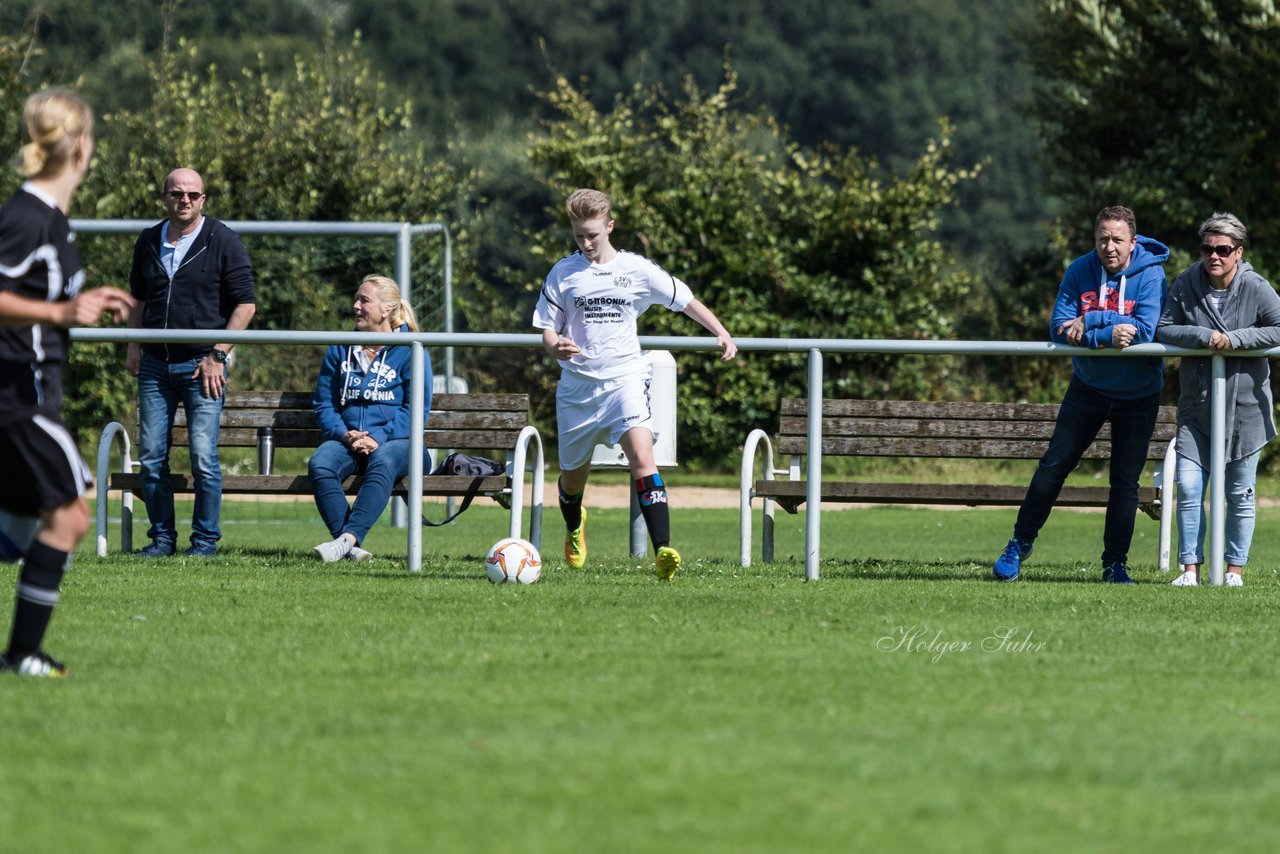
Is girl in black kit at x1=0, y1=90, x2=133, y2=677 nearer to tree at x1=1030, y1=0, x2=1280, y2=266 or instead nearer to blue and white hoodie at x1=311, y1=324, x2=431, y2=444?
blue and white hoodie at x1=311, y1=324, x2=431, y2=444

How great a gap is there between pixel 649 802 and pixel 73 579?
16.8 feet

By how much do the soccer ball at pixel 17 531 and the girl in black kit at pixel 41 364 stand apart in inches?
2.4

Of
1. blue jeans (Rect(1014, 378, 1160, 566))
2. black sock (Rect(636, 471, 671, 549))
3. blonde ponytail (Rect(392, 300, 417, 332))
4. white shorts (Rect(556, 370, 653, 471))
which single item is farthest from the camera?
blonde ponytail (Rect(392, 300, 417, 332))

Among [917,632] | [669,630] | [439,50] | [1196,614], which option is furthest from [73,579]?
[439,50]

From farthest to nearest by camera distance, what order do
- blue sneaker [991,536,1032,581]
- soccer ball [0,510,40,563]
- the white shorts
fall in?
blue sneaker [991,536,1032,581], the white shorts, soccer ball [0,510,40,563]

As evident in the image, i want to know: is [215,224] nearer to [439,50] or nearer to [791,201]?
[791,201]

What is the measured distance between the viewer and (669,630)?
6566mm

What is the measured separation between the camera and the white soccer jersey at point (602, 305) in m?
8.58

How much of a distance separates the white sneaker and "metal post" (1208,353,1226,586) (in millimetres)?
4337

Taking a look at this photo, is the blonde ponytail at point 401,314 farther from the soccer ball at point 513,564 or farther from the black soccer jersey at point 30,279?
the black soccer jersey at point 30,279

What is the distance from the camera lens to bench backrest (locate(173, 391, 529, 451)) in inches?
396

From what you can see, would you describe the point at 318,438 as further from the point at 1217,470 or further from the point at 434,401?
the point at 1217,470

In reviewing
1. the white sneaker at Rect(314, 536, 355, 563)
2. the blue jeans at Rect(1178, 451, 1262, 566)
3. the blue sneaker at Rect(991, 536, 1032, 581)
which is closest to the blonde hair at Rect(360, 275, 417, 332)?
the white sneaker at Rect(314, 536, 355, 563)

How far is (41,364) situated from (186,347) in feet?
13.3
